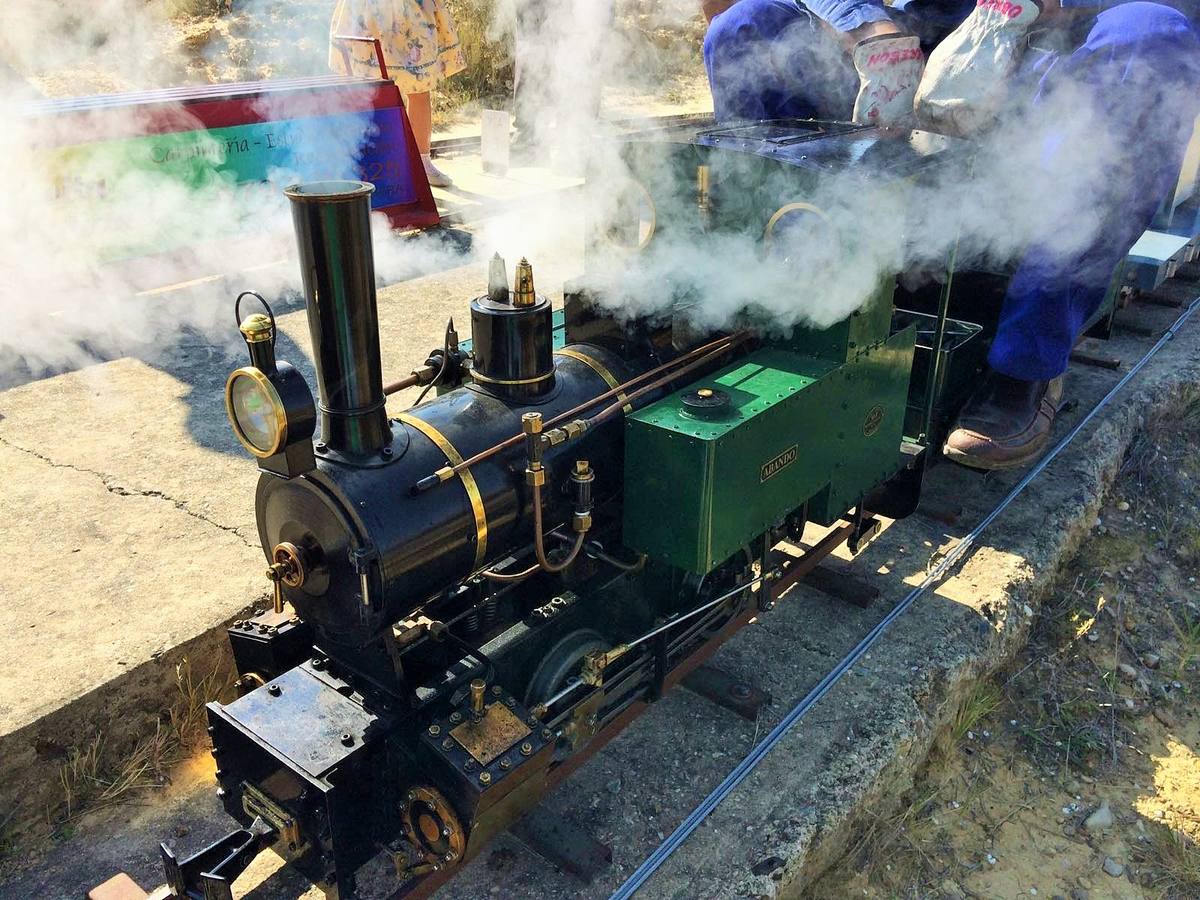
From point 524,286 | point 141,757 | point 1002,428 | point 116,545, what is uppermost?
point 524,286

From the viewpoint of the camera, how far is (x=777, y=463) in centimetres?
281

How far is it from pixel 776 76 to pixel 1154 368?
10.5 ft

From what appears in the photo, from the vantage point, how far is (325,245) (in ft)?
6.63

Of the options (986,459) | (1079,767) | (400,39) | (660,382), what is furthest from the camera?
(400,39)

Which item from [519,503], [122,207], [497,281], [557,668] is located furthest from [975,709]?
[122,207]

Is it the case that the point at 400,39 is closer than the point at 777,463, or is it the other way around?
the point at 777,463

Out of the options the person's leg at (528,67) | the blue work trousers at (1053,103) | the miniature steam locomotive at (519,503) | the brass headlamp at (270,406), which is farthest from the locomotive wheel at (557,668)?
the person's leg at (528,67)

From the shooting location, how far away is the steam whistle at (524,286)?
2.51m

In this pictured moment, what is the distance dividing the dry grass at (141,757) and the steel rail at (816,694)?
58.5 inches

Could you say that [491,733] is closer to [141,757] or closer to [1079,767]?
[141,757]

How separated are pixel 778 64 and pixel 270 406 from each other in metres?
2.82

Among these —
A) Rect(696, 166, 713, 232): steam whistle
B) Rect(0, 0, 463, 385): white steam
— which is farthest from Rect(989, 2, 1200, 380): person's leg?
Rect(0, 0, 463, 385): white steam

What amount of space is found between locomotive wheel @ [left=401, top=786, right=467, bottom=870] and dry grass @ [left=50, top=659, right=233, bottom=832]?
1110 mm

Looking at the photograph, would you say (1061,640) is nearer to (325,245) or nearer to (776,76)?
(776,76)
